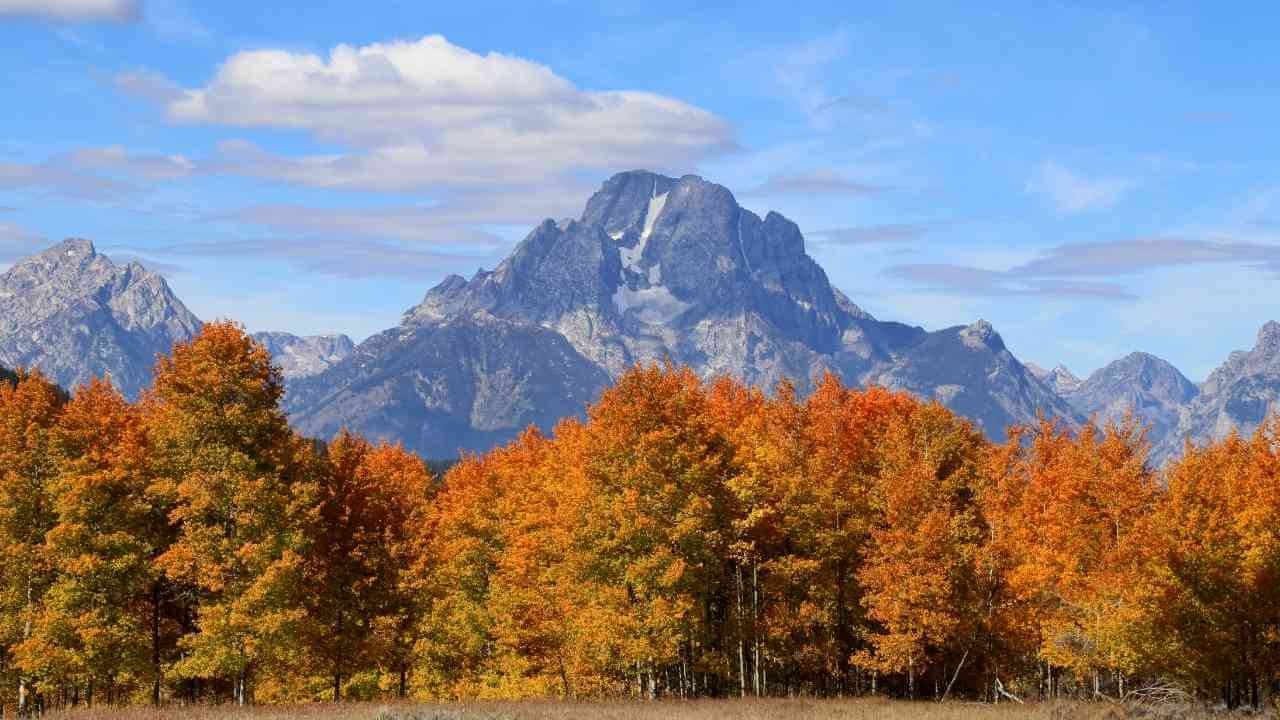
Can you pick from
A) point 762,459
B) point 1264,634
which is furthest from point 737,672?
point 1264,634

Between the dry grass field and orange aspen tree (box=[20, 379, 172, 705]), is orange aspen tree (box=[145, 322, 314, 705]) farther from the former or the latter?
the dry grass field

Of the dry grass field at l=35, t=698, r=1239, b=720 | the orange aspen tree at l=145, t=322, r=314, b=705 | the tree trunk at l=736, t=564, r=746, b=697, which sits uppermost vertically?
the orange aspen tree at l=145, t=322, r=314, b=705

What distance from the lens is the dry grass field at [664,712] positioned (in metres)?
43.9

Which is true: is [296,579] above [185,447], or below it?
below

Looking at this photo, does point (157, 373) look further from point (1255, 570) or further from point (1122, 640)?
point (1255, 570)

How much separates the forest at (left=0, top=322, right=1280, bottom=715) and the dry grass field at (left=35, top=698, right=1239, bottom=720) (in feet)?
12.1

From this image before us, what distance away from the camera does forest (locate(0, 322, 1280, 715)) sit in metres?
52.5

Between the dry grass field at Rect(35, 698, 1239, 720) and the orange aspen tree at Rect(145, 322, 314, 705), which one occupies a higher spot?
the orange aspen tree at Rect(145, 322, 314, 705)

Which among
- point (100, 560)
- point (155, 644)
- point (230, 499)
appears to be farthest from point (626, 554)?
point (100, 560)

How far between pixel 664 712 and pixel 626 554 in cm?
1031

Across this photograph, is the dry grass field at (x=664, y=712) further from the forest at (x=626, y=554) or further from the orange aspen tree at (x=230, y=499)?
the forest at (x=626, y=554)

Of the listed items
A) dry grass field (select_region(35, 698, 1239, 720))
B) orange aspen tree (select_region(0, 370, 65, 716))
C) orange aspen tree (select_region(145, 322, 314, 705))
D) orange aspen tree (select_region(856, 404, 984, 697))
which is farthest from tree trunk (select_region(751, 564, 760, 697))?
orange aspen tree (select_region(0, 370, 65, 716))

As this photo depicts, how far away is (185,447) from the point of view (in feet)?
171

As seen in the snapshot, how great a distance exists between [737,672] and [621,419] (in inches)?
757
